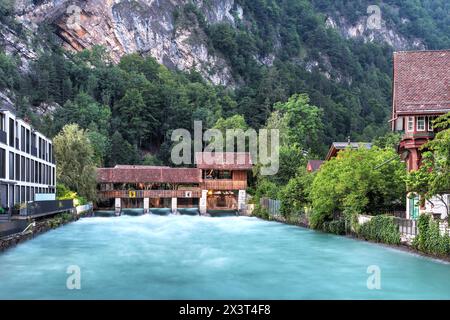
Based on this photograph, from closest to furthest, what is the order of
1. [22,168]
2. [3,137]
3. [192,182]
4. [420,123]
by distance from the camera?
[420,123] < [3,137] < [22,168] < [192,182]

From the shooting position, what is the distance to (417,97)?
97.3ft

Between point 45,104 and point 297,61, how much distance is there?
8029cm

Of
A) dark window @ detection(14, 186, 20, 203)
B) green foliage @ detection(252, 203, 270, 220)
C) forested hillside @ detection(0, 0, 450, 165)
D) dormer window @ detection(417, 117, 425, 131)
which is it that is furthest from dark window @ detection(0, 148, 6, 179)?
forested hillside @ detection(0, 0, 450, 165)

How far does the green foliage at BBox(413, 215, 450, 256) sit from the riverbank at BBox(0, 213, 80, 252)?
756 inches

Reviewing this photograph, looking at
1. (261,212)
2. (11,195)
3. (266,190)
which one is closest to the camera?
(11,195)

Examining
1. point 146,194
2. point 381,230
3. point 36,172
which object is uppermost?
point 36,172

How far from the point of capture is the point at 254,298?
59.3 feet

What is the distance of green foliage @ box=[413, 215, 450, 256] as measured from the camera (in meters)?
23.0

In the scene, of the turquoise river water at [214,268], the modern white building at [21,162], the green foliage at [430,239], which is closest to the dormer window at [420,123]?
the turquoise river water at [214,268]

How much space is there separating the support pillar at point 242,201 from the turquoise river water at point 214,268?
829 inches

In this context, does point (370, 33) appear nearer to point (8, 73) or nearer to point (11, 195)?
point (8, 73)

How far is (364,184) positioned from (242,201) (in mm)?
28175

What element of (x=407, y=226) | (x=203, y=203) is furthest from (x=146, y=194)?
(x=407, y=226)
